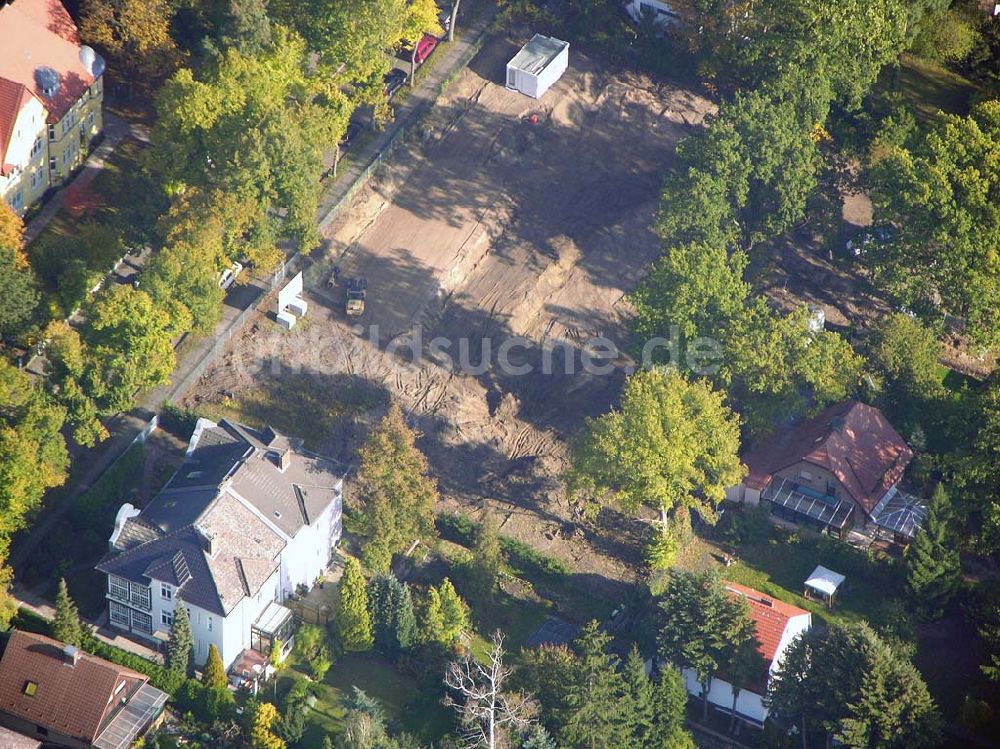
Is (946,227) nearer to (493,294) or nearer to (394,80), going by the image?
(493,294)

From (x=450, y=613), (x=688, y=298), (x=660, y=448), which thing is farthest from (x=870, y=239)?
(x=450, y=613)

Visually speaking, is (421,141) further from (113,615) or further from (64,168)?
(113,615)

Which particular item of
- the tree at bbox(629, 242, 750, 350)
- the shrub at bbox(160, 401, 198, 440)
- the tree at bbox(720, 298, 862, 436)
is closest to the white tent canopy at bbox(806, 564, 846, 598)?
the tree at bbox(720, 298, 862, 436)

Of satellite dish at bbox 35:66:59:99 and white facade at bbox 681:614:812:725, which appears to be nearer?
white facade at bbox 681:614:812:725

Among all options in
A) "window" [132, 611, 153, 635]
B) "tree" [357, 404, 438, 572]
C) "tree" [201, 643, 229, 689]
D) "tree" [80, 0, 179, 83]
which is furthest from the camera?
"tree" [80, 0, 179, 83]

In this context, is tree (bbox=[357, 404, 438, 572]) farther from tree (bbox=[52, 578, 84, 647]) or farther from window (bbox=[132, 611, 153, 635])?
tree (bbox=[52, 578, 84, 647])
